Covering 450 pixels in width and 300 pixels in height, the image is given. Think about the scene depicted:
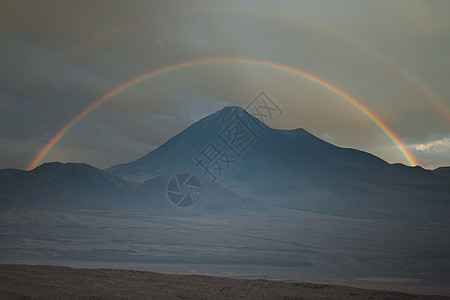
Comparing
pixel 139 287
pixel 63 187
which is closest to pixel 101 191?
pixel 63 187

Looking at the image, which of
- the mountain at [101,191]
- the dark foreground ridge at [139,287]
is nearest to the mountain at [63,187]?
the mountain at [101,191]

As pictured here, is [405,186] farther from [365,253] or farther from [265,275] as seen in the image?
[265,275]

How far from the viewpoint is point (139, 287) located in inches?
721

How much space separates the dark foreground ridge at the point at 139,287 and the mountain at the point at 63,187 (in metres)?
87.5

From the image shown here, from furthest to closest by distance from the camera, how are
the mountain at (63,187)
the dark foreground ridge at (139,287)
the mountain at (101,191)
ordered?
the mountain at (101,191), the mountain at (63,187), the dark foreground ridge at (139,287)

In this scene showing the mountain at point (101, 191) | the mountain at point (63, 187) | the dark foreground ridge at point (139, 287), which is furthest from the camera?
the mountain at point (101, 191)

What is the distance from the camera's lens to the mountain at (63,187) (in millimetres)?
103125

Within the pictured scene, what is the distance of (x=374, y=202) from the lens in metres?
151

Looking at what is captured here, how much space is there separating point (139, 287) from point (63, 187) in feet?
352

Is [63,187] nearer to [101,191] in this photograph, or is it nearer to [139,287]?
[101,191]

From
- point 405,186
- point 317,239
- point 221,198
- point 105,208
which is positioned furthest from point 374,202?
point 105,208

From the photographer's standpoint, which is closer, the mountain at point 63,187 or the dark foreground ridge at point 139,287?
the dark foreground ridge at point 139,287

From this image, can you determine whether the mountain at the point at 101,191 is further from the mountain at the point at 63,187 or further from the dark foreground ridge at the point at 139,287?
the dark foreground ridge at the point at 139,287

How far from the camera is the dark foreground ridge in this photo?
16.7 m
